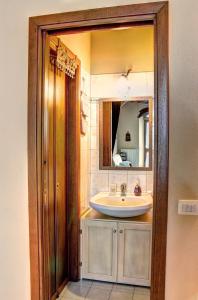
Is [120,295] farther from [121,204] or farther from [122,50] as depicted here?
[122,50]

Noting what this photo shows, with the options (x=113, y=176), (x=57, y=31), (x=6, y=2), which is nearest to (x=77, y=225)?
(x=113, y=176)

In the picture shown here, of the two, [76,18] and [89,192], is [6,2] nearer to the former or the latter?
[76,18]

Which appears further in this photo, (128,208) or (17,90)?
(128,208)

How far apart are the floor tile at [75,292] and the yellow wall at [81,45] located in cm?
222

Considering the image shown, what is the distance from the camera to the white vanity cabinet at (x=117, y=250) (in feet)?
8.28

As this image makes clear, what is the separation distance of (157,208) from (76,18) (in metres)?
1.21

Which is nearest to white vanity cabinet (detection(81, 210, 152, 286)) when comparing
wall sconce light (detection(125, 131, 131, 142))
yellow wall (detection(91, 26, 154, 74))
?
wall sconce light (detection(125, 131, 131, 142))

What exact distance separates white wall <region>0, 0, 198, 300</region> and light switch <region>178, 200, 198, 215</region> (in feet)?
0.10

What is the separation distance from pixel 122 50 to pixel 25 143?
1824 millimetres

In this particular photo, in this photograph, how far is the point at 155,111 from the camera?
4.93 ft

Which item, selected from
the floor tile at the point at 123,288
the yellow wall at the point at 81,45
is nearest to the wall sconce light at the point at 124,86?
the yellow wall at the point at 81,45

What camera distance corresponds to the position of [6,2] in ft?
5.63

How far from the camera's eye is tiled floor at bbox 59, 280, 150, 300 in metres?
2.46

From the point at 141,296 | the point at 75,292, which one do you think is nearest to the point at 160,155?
the point at 141,296
